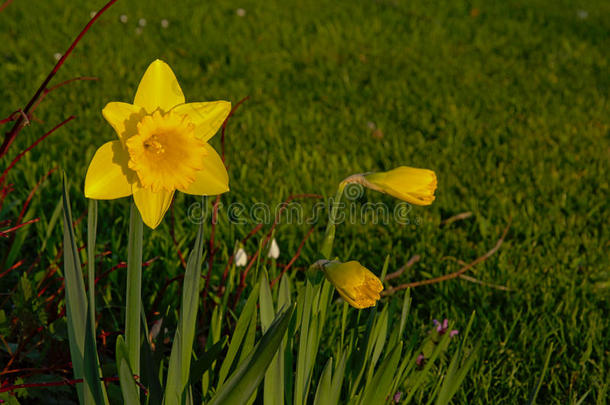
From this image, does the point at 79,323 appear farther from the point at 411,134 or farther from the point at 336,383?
the point at 411,134

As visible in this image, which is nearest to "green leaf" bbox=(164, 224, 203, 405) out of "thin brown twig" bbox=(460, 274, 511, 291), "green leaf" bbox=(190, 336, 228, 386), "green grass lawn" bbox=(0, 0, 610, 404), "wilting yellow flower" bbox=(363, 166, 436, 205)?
"green leaf" bbox=(190, 336, 228, 386)

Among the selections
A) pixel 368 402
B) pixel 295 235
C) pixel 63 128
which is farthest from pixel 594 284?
pixel 63 128

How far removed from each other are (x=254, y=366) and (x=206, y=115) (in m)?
0.41

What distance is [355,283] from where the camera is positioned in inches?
39.3

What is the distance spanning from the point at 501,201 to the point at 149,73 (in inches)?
80.8

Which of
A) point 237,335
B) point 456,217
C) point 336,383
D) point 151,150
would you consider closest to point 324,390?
point 336,383

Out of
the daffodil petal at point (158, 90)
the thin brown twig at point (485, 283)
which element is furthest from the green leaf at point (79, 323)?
the thin brown twig at point (485, 283)

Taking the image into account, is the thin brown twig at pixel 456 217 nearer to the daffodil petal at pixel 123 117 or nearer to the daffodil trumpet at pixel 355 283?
the daffodil trumpet at pixel 355 283

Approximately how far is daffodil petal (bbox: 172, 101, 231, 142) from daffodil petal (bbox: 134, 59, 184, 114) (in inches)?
1.1

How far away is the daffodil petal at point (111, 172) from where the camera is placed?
3.17 ft

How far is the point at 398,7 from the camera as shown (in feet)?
17.0

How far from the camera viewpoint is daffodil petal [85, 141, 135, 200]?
965 millimetres

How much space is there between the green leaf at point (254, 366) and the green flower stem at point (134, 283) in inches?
6.7

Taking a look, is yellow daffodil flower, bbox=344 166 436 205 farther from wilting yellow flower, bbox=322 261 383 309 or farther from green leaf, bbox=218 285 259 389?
green leaf, bbox=218 285 259 389
